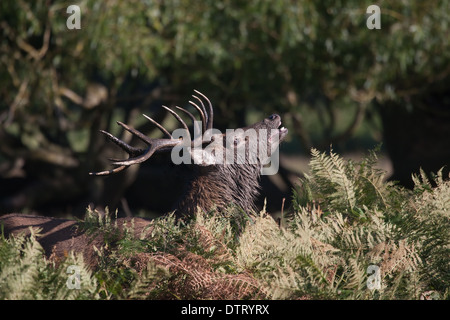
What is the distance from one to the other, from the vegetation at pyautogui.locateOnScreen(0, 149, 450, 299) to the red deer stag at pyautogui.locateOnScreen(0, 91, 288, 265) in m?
1.07

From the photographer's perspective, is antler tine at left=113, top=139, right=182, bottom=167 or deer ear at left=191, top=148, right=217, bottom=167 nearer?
antler tine at left=113, top=139, right=182, bottom=167

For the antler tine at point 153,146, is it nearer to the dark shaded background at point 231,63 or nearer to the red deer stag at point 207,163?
the red deer stag at point 207,163

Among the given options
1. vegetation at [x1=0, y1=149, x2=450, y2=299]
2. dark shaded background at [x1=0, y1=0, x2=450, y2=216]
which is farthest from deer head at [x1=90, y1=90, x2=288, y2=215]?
dark shaded background at [x1=0, y1=0, x2=450, y2=216]

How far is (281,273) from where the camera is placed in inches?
98.5

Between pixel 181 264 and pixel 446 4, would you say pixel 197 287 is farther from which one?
pixel 446 4

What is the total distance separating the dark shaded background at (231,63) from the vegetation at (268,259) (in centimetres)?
454

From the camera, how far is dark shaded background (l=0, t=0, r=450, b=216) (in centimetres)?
874

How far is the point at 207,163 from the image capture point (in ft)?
15.2

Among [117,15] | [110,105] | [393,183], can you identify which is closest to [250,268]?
[393,183]

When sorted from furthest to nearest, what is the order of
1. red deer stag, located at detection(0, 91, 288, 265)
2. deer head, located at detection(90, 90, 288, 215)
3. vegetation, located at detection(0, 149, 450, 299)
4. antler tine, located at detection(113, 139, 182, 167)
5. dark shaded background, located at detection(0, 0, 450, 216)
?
dark shaded background, located at detection(0, 0, 450, 216), deer head, located at detection(90, 90, 288, 215), red deer stag, located at detection(0, 91, 288, 265), antler tine, located at detection(113, 139, 182, 167), vegetation, located at detection(0, 149, 450, 299)

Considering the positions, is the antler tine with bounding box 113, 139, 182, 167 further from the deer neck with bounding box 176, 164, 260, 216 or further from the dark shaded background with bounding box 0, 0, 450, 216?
the dark shaded background with bounding box 0, 0, 450, 216

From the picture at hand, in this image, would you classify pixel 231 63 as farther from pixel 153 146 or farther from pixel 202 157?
pixel 153 146

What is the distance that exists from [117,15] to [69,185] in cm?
459
